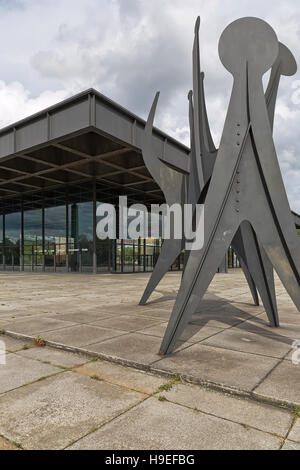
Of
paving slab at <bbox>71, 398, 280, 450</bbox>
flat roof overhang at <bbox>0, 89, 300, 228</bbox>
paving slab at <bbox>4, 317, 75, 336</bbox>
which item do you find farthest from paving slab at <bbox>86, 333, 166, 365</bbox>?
flat roof overhang at <bbox>0, 89, 300, 228</bbox>

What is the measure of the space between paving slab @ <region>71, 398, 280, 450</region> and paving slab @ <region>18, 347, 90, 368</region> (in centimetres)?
164

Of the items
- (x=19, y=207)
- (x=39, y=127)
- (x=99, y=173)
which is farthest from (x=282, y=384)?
(x=19, y=207)

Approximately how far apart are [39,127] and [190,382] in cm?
1753

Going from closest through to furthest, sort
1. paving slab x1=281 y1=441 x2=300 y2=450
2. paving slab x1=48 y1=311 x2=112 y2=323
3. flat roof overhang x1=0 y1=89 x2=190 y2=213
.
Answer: paving slab x1=281 y1=441 x2=300 y2=450, paving slab x1=48 y1=311 x2=112 y2=323, flat roof overhang x1=0 y1=89 x2=190 y2=213

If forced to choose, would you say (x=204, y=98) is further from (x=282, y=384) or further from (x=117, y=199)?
(x=117, y=199)

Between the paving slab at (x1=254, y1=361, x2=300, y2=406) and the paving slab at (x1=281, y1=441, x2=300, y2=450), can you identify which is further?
the paving slab at (x1=254, y1=361, x2=300, y2=406)

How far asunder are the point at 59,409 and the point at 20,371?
4.09ft

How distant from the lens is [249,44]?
5422mm

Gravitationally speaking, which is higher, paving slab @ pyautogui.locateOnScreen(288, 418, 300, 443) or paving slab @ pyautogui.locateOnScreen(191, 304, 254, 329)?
paving slab @ pyautogui.locateOnScreen(288, 418, 300, 443)

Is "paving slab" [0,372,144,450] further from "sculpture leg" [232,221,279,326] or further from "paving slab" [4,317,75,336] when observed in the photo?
"sculpture leg" [232,221,279,326]

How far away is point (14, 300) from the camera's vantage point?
10.3m

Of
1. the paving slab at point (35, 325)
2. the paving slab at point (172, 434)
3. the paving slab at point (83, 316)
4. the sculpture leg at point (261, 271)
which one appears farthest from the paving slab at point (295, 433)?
the paving slab at point (83, 316)

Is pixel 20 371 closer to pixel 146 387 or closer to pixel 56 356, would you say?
pixel 56 356

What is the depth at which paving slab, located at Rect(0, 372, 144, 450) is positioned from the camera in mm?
2604
